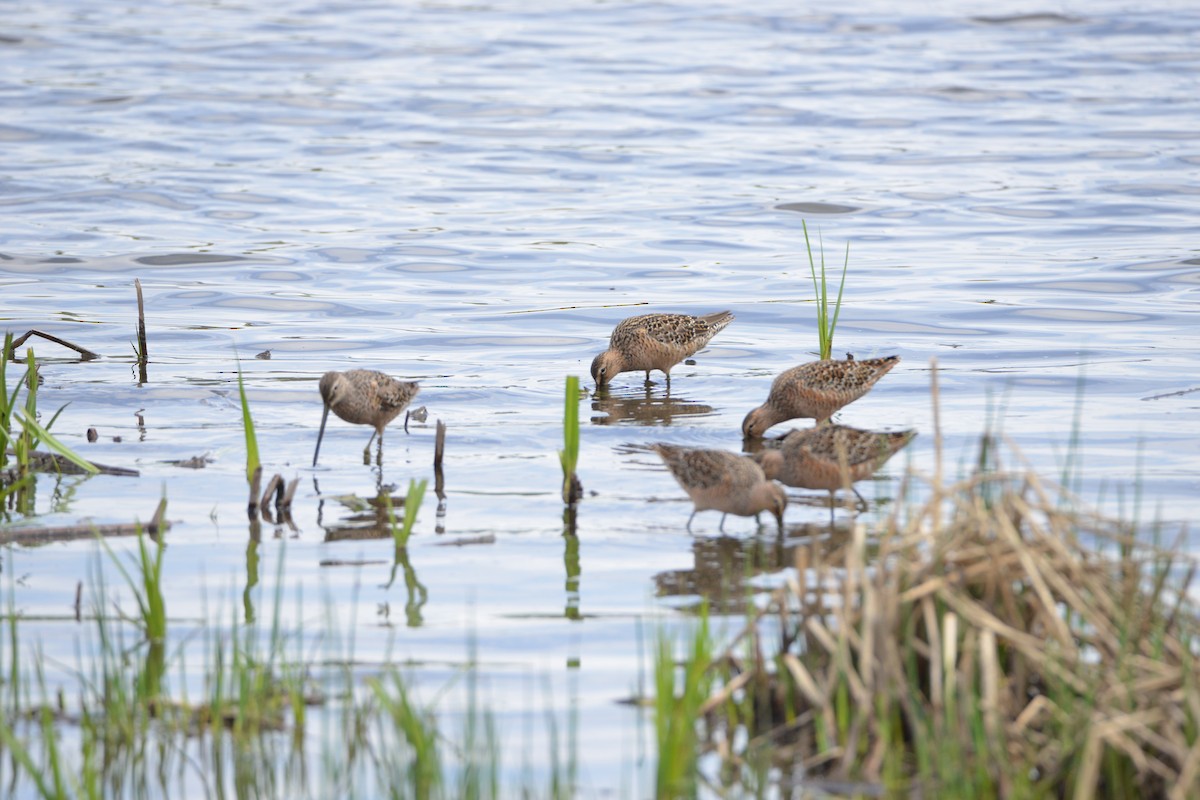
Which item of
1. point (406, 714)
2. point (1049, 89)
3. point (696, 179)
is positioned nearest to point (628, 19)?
point (1049, 89)

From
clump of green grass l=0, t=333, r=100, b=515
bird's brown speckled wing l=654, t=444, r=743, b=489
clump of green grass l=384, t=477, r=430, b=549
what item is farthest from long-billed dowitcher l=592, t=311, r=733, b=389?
clump of green grass l=384, t=477, r=430, b=549

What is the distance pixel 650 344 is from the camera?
10688mm

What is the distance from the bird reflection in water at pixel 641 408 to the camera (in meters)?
9.72

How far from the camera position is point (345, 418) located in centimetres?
838

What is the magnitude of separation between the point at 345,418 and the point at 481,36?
20754mm

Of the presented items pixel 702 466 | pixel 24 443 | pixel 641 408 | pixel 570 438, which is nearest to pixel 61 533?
pixel 24 443

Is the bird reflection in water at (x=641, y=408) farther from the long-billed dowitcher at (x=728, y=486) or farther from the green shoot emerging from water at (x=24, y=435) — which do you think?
the green shoot emerging from water at (x=24, y=435)

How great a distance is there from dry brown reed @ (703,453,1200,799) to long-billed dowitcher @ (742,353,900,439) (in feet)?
13.4

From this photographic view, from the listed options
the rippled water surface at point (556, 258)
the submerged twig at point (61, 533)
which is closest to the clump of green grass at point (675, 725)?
the rippled water surface at point (556, 258)

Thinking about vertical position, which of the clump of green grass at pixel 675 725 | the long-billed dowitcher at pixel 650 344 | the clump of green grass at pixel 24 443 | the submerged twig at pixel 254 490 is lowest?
the clump of green grass at pixel 675 725

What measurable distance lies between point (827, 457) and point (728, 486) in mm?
825

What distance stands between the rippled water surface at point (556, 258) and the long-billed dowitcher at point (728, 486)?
18 centimetres

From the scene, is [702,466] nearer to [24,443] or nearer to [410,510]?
[410,510]

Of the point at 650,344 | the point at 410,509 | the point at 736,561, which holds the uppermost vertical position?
the point at 650,344
